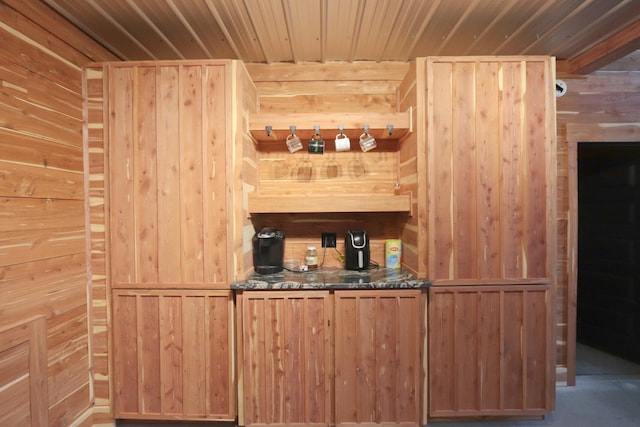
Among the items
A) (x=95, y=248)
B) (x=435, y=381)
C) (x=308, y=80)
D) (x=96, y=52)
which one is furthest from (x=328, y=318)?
(x=96, y=52)

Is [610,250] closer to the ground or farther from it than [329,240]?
closer to the ground

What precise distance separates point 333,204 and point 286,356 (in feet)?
3.17

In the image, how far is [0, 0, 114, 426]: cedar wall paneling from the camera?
1376 millimetres

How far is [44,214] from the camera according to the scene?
60.3 inches

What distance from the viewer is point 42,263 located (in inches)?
60.2

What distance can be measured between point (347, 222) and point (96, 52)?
201 centimetres

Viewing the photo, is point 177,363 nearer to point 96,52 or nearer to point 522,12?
point 96,52

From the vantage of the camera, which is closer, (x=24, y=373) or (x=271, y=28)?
(x=24, y=373)

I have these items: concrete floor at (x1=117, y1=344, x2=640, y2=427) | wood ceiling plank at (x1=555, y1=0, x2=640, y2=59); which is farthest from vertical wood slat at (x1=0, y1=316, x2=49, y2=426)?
Result: wood ceiling plank at (x1=555, y1=0, x2=640, y2=59)

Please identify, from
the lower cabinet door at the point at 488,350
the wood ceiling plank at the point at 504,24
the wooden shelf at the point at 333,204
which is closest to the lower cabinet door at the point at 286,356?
the wooden shelf at the point at 333,204

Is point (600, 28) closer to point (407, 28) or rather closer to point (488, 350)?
point (407, 28)

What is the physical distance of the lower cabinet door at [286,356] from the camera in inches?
67.6

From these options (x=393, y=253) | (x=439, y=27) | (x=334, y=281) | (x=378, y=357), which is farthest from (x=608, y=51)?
(x=378, y=357)

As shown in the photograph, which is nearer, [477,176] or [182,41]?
[477,176]
